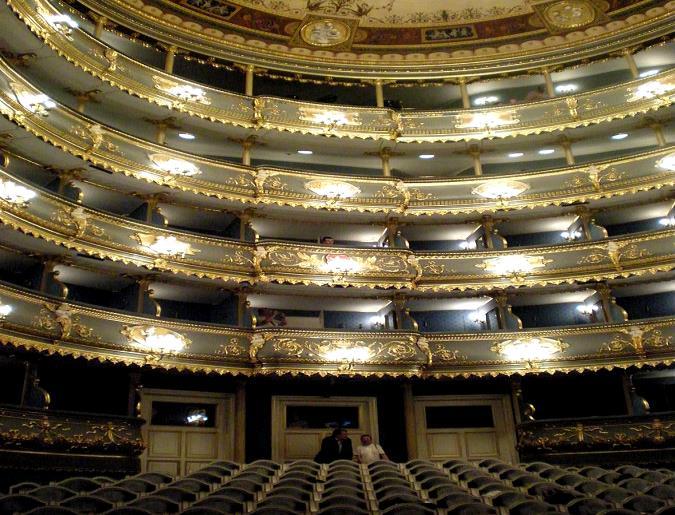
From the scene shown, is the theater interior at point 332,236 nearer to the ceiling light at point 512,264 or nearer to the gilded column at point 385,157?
the ceiling light at point 512,264

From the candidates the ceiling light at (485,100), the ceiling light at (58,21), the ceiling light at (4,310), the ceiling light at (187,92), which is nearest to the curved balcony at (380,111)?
the ceiling light at (187,92)

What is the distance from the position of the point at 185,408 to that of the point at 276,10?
11.3 meters

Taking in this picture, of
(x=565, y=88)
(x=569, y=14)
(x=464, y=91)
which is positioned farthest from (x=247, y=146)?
(x=565, y=88)

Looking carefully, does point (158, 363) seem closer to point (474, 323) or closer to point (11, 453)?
point (11, 453)

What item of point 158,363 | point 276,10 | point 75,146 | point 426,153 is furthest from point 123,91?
point 426,153

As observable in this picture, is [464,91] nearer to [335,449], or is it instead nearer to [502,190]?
[502,190]

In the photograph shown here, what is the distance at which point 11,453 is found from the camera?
9.66 metres

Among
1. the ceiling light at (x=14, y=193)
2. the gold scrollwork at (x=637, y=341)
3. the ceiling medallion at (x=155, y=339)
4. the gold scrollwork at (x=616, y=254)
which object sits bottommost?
the gold scrollwork at (x=637, y=341)

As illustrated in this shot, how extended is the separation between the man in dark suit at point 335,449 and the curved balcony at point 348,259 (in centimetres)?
438

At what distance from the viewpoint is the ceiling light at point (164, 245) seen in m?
13.4

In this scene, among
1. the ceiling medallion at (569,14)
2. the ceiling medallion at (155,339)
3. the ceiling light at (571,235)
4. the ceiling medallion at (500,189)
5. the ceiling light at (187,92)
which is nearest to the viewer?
the ceiling medallion at (155,339)

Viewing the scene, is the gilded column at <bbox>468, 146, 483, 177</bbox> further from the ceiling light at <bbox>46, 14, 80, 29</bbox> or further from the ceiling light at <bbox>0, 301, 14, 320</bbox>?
the ceiling light at <bbox>0, 301, 14, 320</bbox>

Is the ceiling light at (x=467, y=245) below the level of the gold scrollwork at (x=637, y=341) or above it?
above

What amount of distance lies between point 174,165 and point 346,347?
6.02 meters
